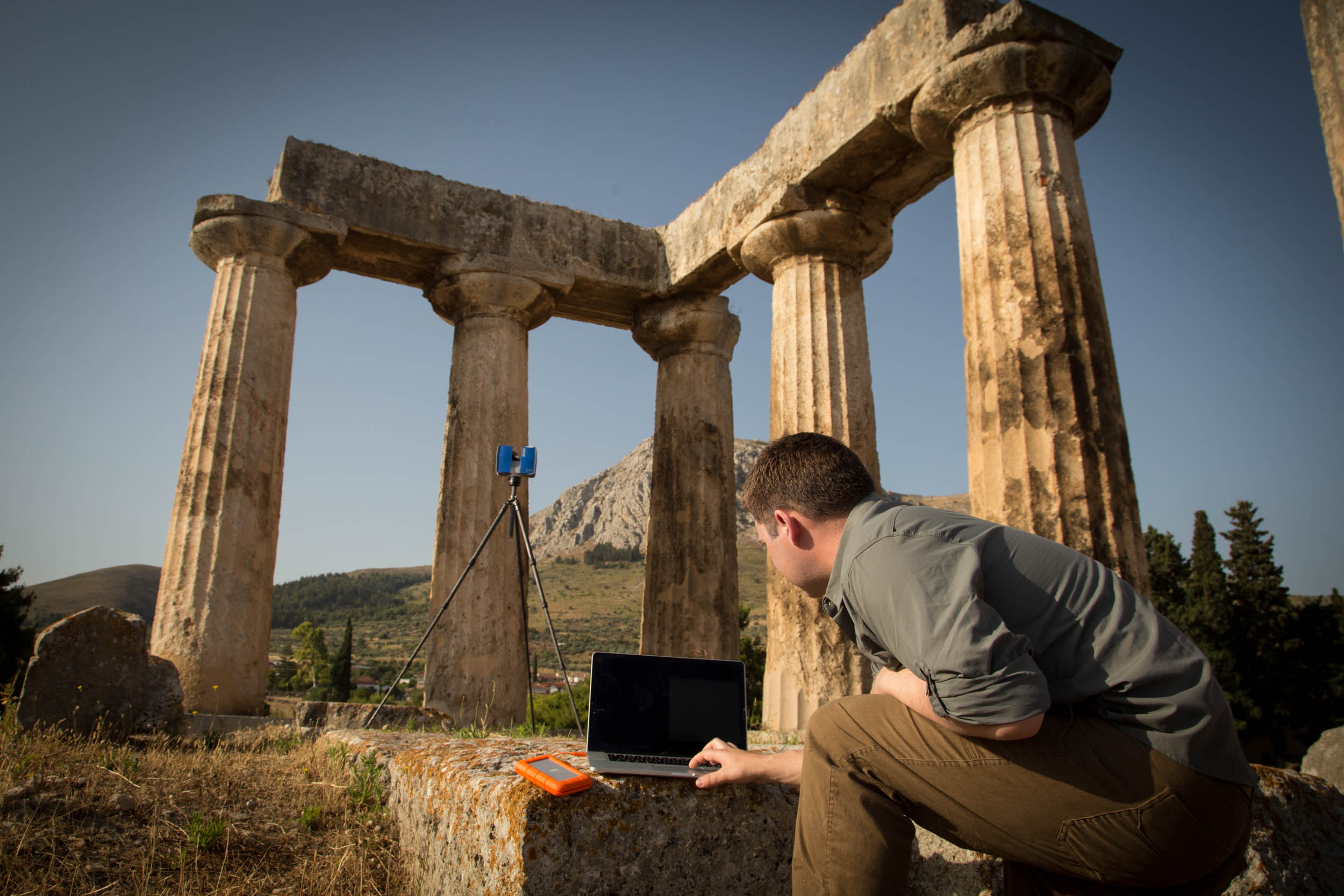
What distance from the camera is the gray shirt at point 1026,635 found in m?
2.18

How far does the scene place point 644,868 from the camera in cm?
277

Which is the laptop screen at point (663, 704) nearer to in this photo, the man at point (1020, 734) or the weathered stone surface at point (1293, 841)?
the man at point (1020, 734)

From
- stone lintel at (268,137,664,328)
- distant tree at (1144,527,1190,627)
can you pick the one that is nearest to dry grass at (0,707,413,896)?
stone lintel at (268,137,664,328)

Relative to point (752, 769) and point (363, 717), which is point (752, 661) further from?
point (752, 769)

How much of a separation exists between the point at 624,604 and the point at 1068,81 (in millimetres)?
66136

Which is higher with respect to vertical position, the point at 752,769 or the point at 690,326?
the point at 690,326

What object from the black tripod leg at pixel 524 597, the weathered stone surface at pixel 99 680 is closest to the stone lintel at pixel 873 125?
the black tripod leg at pixel 524 597

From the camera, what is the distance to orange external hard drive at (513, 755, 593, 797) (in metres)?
2.67

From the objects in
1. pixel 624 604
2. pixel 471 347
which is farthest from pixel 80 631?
pixel 624 604

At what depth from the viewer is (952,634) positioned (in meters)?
2.20

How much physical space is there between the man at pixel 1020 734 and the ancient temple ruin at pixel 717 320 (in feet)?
12.9

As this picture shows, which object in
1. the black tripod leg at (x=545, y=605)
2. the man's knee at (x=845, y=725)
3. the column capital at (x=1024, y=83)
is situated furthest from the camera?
the black tripod leg at (x=545, y=605)

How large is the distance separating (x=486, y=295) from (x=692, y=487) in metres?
4.16

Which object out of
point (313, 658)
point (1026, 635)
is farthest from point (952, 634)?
point (313, 658)
